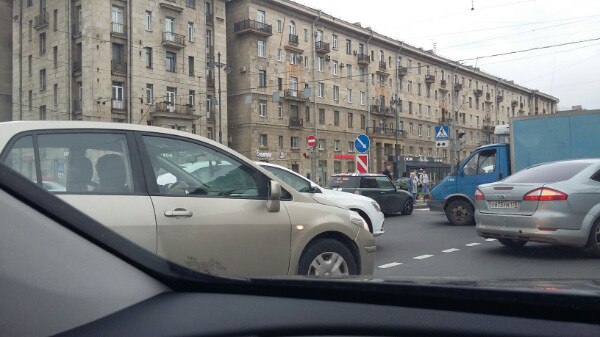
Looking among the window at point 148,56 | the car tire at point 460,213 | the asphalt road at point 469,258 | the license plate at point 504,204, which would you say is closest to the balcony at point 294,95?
the window at point 148,56

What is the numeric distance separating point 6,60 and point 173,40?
90.2ft

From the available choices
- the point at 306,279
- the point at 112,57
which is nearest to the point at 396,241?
the point at 306,279

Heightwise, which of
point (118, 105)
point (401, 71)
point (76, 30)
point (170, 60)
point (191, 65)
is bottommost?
point (118, 105)

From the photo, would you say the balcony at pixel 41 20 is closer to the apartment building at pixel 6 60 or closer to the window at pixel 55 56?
the apartment building at pixel 6 60

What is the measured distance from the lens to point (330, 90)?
52062 mm

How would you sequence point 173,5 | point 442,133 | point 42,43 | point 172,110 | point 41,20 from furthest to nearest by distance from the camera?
1. point 173,5
2. point 172,110
3. point 442,133
4. point 42,43
5. point 41,20

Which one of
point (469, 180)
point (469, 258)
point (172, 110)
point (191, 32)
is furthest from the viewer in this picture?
point (191, 32)

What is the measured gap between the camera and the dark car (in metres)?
16.0

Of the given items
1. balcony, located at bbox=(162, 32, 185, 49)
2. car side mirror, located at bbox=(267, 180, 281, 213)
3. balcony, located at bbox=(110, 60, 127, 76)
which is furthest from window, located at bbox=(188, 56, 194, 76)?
car side mirror, located at bbox=(267, 180, 281, 213)

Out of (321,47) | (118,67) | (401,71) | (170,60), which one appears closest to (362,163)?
(118,67)

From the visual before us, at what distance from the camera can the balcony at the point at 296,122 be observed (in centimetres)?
4797

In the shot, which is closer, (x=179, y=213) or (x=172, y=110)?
(x=179, y=213)

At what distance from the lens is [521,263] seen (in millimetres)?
Answer: 7570

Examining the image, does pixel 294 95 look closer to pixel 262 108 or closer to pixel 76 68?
pixel 262 108
